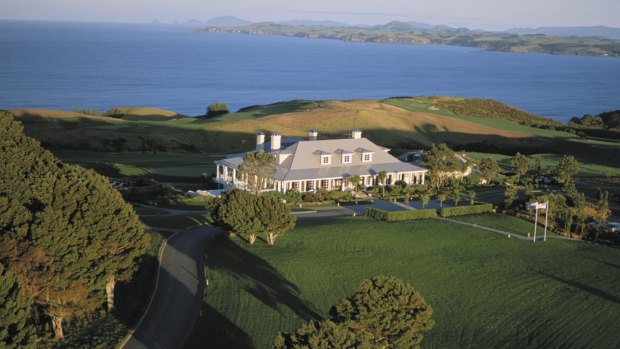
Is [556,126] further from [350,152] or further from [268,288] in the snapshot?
[268,288]

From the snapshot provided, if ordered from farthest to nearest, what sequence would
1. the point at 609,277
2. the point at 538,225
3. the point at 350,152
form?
the point at 350,152 < the point at 538,225 < the point at 609,277

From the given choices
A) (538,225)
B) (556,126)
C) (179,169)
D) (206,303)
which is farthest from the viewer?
(556,126)

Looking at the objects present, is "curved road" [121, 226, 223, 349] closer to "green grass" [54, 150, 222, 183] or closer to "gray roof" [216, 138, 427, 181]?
"gray roof" [216, 138, 427, 181]

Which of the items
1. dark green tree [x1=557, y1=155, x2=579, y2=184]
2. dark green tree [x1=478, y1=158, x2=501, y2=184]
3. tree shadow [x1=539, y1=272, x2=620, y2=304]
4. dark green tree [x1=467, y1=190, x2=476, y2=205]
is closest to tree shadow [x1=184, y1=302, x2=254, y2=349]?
tree shadow [x1=539, y1=272, x2=620, y2=304]

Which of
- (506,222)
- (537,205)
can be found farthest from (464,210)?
(537,205)

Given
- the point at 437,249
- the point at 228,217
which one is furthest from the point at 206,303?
the point at 437,249

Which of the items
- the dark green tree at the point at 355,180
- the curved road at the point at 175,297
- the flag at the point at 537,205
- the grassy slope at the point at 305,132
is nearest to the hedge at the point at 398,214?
the flag at the point at 537,205
